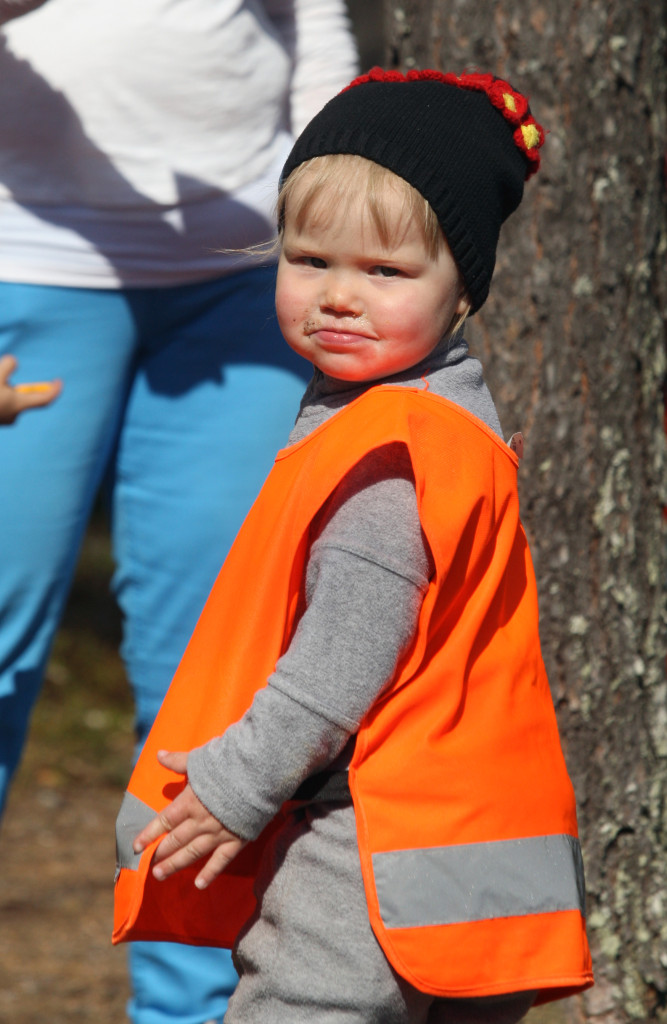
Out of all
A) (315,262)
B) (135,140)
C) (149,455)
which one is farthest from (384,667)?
(135,140)

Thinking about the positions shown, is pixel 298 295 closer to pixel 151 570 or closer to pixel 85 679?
pixel 151 570

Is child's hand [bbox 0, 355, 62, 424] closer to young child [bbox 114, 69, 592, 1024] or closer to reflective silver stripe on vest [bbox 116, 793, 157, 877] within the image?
young child [bbox 114, 69, 592, 1024]

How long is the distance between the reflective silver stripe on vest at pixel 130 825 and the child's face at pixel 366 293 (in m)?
0.61

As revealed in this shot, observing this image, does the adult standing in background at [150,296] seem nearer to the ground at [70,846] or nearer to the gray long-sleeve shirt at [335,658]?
the gray long-sleeve shirt at [335,658]

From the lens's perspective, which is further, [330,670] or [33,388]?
[33,388]

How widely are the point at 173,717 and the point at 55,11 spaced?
1133 millimetres

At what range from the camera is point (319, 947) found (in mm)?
1497

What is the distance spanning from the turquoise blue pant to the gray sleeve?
25.9 inches

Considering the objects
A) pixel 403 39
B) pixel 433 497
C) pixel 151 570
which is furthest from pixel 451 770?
pixel 403 39

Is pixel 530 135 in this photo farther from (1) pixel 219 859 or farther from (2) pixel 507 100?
(1) pixel 219 859

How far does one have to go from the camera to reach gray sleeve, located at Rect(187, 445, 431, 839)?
142 centimetres

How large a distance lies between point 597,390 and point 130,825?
1.32 m

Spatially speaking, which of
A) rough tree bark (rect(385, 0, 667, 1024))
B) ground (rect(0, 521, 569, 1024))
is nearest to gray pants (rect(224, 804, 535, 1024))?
rough tree bark (rect(385, 0, 667, 1024))

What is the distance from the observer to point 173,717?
158 centimetres
